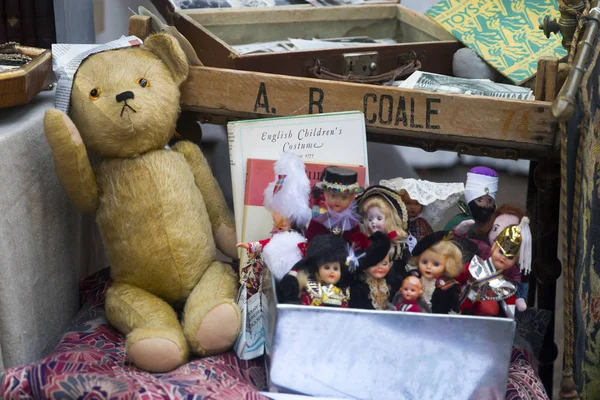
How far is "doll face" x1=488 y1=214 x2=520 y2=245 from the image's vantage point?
3.51 feet

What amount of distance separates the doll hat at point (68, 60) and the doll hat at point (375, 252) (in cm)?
50

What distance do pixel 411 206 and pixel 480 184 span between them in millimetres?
109

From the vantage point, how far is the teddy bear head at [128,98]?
108 cm

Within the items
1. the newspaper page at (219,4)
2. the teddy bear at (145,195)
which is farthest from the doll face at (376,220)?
the newspaper page at (219,4)

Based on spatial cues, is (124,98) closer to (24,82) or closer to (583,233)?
(24,82)

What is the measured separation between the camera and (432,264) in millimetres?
999

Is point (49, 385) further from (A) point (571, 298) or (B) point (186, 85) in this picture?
(A) point (571, 298)

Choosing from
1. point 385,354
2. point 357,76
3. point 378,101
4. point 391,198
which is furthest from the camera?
point 357,76

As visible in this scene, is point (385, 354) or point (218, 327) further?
point (218, 327)

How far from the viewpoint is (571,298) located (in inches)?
40.4

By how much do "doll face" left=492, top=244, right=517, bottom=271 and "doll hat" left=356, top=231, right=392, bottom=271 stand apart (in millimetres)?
145

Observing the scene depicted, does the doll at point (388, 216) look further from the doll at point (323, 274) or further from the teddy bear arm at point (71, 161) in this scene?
the teddy bear arm at point (71, 161)

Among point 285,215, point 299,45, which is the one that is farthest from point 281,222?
point 299,45

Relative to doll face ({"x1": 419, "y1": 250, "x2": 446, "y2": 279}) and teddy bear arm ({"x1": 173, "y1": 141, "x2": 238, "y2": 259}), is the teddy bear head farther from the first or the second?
doll face ({"x1": 419, "y1": 250, "x2": 446, "y2": 279})
